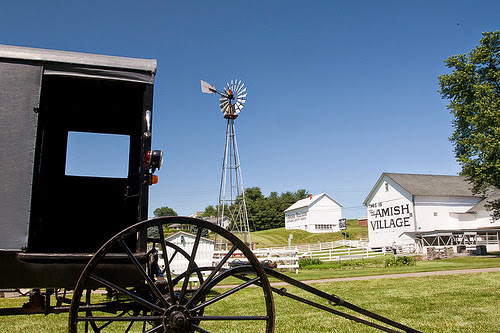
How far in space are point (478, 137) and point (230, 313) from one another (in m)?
24.9

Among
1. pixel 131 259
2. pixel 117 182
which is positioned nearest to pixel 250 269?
pixel 131 259

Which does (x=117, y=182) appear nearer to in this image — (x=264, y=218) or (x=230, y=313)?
(x=230, y=313)

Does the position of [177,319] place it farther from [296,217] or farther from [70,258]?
[296,217]

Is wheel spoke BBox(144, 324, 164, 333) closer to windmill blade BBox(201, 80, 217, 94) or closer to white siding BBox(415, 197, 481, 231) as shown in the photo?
windmill blade BBox(201, 80, 217, 94)

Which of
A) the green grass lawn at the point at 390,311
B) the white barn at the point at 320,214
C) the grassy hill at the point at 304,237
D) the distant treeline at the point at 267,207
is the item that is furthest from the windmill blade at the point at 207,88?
the distant treeline at the point at 267,207

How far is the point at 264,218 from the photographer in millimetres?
104688

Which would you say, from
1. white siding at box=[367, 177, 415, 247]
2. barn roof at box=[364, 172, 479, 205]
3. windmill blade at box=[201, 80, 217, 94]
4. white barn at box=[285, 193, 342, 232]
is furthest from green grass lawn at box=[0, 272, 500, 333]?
white barn at box=[285, 193, 342, 232]

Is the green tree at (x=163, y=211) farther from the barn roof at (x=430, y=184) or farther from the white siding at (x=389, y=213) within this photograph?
the barn roof at (x=430, y=184)

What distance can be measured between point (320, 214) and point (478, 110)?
48022 mm

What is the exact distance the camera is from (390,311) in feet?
24.1

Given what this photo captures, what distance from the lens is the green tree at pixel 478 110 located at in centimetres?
2572

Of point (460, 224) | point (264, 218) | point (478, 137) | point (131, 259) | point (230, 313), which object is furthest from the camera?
point (264, 218)

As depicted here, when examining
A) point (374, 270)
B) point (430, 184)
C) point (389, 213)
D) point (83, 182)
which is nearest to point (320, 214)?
point (389, 213)

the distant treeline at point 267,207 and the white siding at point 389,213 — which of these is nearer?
the white siding at point 389,213
